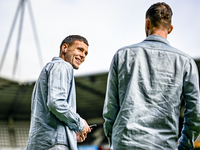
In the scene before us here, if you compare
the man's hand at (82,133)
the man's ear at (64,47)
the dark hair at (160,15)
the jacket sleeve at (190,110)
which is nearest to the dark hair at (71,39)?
the man's ear at (64,47)

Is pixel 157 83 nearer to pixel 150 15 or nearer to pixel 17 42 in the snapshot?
pixel 150 15

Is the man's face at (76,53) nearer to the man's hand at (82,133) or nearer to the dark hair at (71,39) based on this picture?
the dark hair at (71,39)

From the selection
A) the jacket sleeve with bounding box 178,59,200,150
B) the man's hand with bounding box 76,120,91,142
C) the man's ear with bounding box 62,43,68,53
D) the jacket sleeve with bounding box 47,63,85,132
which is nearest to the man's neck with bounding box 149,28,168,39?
the jacket sleeve with bounding box 178,59,200,150

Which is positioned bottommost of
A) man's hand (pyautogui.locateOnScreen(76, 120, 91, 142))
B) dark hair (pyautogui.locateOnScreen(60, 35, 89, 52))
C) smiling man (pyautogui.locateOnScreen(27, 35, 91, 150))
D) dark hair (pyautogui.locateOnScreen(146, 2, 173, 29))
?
man's hand (pyautogui.locateOnScreen(76, 120, 91, 142))

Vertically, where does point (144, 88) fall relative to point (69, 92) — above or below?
above

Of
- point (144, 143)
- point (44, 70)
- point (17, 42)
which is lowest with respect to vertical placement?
point (17, 42)

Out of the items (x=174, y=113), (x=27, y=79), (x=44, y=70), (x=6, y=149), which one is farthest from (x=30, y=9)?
(x=174, y=113)

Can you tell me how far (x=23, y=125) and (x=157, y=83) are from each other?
2339 centimetres

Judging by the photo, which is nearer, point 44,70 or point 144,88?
point 144,88

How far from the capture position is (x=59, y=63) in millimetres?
2359

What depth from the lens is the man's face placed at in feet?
8.66

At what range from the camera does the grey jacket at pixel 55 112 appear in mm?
2131

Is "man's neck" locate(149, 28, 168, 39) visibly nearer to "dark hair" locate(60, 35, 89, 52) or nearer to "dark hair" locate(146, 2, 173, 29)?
"dark hair" locate(146, 2, 173, 29)

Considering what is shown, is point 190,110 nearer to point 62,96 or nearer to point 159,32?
point 159,32
